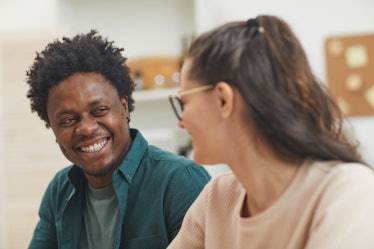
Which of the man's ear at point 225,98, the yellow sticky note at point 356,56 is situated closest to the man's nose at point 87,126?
the man's ear at point 225,98

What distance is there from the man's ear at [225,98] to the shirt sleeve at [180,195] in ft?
1.62

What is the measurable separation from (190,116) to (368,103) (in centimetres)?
267

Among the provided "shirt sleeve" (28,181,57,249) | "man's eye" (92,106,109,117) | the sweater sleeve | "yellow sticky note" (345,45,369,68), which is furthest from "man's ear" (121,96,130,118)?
"yellow sticky note" (345,45,369,68)

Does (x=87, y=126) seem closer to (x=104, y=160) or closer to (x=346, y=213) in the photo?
(x=104, y=160)

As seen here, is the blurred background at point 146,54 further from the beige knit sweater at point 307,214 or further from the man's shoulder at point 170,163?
the beige knit sweater at point 307,214

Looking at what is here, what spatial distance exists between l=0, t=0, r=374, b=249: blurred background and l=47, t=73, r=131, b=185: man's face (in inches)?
69.0

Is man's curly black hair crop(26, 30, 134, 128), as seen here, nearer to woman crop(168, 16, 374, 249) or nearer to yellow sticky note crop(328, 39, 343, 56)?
woman crop(168, 16, 374, 249)

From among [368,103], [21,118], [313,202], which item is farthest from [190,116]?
[368,103]

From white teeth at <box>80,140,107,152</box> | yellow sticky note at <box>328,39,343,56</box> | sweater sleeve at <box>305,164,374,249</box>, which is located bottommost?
yellow sticky note at <box>328,39,343,56</box>

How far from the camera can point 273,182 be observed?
0.94 meters

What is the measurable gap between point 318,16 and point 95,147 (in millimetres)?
2387

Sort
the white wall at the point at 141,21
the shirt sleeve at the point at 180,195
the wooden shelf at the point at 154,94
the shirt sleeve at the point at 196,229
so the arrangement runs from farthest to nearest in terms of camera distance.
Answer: the white wall at the point at 141,21, the wooden shelf at the point at 154,94, the shirt sleeve at the point at 180,195, the shirt sleeve at the point at 196,229

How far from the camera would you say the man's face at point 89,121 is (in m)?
1.39

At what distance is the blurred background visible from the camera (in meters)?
3.13
